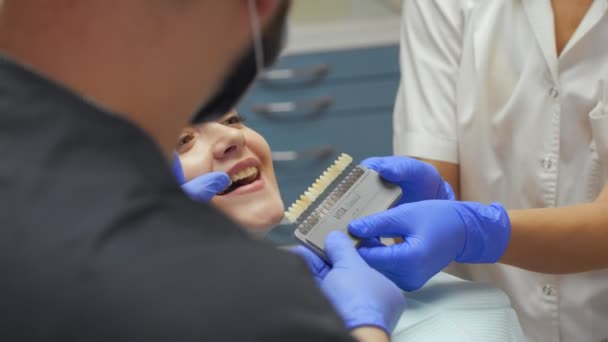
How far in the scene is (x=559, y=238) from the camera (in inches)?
57.7

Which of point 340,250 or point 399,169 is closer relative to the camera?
point 340,250

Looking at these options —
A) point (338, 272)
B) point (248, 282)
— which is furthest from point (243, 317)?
point (338, 272)

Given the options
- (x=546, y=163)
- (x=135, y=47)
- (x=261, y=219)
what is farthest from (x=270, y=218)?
(x=135, y=47)

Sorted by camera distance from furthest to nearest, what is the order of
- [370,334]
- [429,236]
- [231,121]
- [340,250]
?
1. [231,121]
2. [429,236]
3. [340,250]
4. [370,334]

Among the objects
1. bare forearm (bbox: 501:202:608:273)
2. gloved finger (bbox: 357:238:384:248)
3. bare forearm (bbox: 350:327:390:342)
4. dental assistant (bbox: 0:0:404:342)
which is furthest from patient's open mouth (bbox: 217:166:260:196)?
dental assistant (bbox: 0:0:404:342)

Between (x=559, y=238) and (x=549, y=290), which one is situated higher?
(x=559, y=238)

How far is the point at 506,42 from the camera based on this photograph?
1640mm

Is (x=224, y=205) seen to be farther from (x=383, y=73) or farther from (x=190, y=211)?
(x=383, y=73)

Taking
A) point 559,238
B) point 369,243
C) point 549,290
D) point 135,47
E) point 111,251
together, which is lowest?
point 549,290

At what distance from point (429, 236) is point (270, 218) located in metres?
0.31

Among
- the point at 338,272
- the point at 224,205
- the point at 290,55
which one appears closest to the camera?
the point at 338,272

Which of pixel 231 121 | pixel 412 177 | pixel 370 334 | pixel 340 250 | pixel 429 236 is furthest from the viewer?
pixel 231 121

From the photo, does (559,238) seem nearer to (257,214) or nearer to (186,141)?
(257,214)

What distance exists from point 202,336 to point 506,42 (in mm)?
1212
